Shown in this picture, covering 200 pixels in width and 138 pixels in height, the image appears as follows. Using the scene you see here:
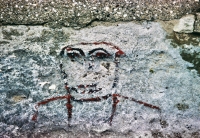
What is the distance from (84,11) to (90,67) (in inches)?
11.3

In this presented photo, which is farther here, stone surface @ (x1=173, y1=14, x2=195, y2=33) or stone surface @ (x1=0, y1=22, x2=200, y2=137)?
stone surface @ (x1=173, y1=14, x2=195, y2=33)

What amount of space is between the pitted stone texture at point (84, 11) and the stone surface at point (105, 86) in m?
0.04

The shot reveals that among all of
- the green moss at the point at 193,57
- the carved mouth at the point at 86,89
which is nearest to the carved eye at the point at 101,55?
the carved mouth at the point at 86,89

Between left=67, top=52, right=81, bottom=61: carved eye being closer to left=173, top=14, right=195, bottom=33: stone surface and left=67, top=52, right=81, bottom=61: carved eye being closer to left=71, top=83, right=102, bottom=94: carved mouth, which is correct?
left=71, top=83, right=102, bottom=94: carved mouth

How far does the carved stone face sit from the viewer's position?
1244 millimetres

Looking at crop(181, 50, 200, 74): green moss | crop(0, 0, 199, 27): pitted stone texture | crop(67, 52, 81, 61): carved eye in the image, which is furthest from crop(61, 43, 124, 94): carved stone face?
crop(181, 50, 200, 74): green moss

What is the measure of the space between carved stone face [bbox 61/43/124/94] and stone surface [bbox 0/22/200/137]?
21 mm

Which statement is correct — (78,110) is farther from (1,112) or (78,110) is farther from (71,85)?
(1,112)

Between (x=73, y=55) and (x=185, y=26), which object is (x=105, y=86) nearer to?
(x=73, y=55)

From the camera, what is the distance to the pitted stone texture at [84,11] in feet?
4.41

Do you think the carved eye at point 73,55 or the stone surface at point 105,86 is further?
the carved eye at point 73,55

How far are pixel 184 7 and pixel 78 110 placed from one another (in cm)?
73

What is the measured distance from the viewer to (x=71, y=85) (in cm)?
124

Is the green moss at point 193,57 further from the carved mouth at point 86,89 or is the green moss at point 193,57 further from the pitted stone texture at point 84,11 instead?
the carved mouth at point 86,89
